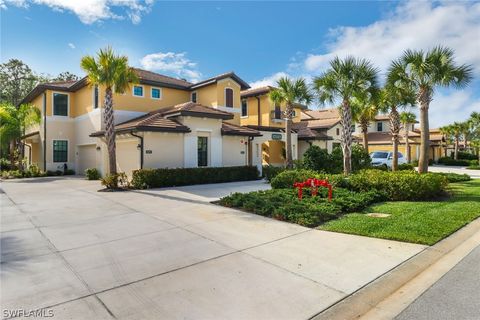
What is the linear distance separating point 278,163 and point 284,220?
19728mm

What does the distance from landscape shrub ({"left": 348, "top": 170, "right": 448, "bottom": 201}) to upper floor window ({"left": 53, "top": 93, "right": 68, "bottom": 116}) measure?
2384 centimetres

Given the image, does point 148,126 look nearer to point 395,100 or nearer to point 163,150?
point 163,150

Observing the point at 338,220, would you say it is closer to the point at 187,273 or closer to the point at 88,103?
the point at 187,273

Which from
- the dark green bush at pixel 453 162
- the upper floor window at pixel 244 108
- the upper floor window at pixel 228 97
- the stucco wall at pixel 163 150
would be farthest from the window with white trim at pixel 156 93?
the dark green bush at pixel 453 162

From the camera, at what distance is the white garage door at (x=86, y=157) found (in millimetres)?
23391

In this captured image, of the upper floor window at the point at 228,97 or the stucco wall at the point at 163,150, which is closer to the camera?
the stucco wall at the point at 163,150

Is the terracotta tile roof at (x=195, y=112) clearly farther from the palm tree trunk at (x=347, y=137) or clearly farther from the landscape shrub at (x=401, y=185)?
the landscape shrub at (x=401, y=185)

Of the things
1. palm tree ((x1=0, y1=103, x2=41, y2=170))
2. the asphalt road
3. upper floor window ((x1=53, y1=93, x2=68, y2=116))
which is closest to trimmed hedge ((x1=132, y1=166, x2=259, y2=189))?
the asphalt road

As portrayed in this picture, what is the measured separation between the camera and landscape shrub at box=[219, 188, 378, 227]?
320 inches

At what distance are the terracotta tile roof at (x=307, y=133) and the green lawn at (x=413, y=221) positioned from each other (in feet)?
58.6

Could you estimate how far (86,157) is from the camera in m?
24.6

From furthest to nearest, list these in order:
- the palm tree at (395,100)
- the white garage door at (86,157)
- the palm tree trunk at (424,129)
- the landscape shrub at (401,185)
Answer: the white garage door at (86,157) → the palm tree at (395,100) → the palm tree trunk at (424,129) → the landscape shrub at (401,185)

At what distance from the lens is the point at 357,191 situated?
11.5 metres

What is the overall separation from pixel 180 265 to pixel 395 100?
19338 mm
